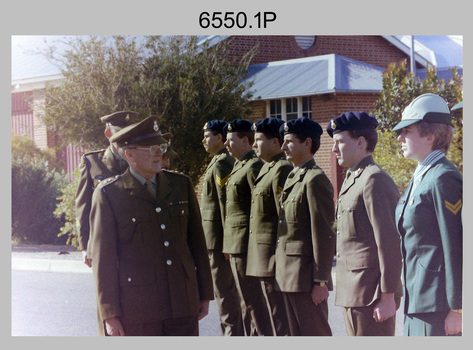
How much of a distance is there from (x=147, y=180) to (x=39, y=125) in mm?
6505

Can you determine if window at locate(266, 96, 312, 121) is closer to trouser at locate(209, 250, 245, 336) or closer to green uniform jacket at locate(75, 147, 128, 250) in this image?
trouser at locate(209, 250, 245, 336)

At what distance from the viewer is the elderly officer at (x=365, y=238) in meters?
3.97

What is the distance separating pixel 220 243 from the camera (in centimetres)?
598

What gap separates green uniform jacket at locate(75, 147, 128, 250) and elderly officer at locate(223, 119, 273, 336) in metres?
0.95

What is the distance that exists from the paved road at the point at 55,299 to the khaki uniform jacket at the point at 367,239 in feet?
8.09

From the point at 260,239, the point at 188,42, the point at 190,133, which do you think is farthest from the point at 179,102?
the point at 260,239

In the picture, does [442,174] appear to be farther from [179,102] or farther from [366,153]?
[179,102]

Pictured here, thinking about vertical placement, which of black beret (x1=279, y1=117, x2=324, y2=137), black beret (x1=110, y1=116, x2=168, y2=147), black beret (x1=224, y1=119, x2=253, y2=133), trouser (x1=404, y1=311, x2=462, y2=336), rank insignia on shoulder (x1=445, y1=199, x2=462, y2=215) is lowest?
trouser (x1=404, y1=311, x2=462, y2=336)

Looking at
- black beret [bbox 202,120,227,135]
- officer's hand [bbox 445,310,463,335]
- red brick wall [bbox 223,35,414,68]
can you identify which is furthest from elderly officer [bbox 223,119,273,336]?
red brick wall [bbox 223,35,414,68]

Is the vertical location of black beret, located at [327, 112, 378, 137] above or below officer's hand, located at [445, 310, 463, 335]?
above

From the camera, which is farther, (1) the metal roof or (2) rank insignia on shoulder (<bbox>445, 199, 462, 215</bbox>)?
(1) the metal roof

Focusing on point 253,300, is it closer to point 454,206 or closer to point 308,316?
point 308,316

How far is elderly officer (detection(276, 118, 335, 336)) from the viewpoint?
4492 mm

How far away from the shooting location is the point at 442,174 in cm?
366
